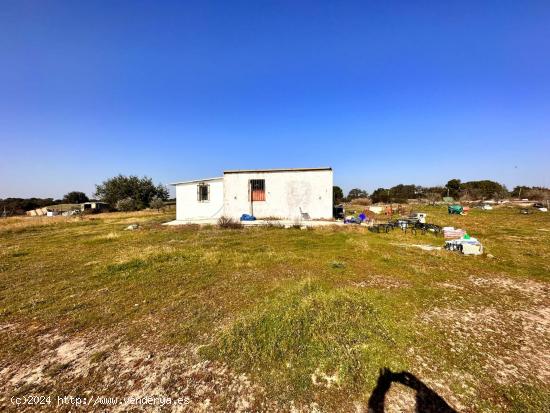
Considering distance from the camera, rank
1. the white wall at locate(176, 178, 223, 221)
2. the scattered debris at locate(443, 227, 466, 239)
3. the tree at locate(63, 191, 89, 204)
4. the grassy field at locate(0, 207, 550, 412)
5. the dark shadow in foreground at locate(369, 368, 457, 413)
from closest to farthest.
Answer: the dark shadow in foreground at locate(369, 368, 457, 413), the grassy field at locate(0, 207, 550, 412), the scattered debris at locate(443, 227, 466, 239), the white wall at locate(176, 178, 223, 221), the tree at locate(63, 191, 89, 204)

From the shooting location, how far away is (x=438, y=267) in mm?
7215

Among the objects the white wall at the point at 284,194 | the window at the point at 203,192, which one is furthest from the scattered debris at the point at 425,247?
the window at the point at 203,192

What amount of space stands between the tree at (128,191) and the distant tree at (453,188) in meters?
54.9

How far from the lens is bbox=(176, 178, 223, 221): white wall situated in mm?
19266

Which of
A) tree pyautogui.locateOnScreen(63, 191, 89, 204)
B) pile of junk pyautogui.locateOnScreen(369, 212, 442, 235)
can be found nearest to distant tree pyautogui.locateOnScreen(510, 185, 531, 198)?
pile of junk pyautogui.locateOnScreen(369, 212, 442, 235)

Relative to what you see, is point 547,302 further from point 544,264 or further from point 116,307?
point 116,307

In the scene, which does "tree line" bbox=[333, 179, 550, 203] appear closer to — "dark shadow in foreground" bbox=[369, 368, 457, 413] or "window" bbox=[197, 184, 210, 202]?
"window" bbox=[197, 184, 210, 202]

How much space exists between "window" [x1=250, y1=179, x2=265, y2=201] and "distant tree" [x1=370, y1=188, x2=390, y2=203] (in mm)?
31104

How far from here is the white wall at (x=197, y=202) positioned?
63.2ft

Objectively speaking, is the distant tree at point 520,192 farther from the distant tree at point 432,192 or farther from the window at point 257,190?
the window at point 257,190

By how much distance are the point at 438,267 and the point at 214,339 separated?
21.5 feet

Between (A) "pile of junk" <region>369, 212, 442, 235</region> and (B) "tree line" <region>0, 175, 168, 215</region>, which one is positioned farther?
(B) "tree line" <region>0, 175, 168, 215</region>

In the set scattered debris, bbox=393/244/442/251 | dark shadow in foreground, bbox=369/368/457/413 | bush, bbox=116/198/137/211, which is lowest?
dark shadow in foreground, bbox=369/368/457/413

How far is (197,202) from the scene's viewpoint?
1956 cm
